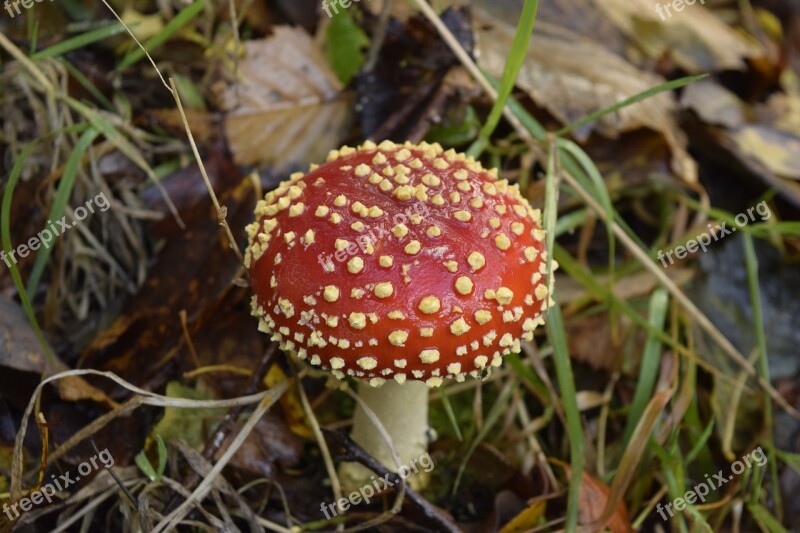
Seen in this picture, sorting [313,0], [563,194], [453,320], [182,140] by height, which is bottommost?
[563,194]

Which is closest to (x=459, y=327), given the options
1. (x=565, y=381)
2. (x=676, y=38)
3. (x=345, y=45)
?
(x=565, y=381)

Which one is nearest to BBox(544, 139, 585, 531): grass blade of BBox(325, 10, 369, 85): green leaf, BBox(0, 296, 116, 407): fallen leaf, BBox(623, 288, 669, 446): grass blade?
BBox(623, 288, 669, 446): grass blade

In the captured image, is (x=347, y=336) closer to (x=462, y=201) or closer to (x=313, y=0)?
(x=462, y=201)

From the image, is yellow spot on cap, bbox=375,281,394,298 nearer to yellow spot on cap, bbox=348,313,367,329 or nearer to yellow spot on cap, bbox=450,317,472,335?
yellow spot on cap, bbox=348,313,367,329

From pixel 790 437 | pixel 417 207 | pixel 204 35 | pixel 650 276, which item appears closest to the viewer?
pixel 417 207

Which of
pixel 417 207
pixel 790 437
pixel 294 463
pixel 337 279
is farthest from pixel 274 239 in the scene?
pixel 790 437

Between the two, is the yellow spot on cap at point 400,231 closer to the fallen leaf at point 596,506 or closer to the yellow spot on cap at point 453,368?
the yellow spot on cap at point 453,368

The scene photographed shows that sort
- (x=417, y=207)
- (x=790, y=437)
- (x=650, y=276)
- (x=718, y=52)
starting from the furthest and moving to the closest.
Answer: (x=718, y=52) → (x=650, y=276) → (x=790, y=437) → (x=417, y=207)

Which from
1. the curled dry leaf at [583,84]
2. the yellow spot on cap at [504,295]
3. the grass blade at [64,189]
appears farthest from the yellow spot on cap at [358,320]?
the curled dry leaf at [583,84]
